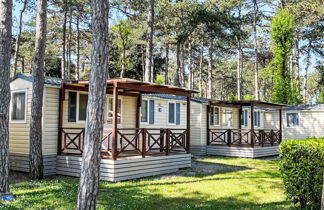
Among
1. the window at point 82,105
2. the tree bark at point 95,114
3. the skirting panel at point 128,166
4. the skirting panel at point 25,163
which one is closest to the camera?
the tree bark at point 95,114

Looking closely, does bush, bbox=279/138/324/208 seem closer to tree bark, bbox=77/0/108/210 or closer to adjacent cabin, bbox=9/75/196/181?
tree bark, bbox=77/0/108/210

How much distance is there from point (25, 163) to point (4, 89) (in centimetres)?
414

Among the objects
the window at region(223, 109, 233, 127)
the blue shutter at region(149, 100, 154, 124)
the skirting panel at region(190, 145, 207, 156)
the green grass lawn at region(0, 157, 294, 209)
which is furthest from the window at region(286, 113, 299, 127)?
the green grass lawn at region(0, 157, 294, 209)

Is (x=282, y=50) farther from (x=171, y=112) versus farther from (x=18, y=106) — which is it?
(x=18, y=106)

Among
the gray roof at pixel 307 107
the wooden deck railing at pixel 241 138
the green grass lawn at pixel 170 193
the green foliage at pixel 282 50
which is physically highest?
A: the green foliage at pixel 282 50

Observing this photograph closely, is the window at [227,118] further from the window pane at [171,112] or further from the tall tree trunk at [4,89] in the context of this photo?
the tall tree trunk at [4,89]

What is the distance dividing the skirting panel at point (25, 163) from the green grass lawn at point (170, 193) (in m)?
0.66

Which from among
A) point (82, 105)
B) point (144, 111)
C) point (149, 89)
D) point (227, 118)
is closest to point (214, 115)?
point (227, 118)

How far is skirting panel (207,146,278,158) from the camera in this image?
14.8 m

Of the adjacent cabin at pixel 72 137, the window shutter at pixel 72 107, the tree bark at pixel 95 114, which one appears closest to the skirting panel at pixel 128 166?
the adjacent cabin at pixel 72 137

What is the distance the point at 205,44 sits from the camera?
3036 cm

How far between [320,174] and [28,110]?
851 cm

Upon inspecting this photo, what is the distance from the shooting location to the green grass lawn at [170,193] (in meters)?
6.07

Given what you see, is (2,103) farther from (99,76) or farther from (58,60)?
(58,60)
